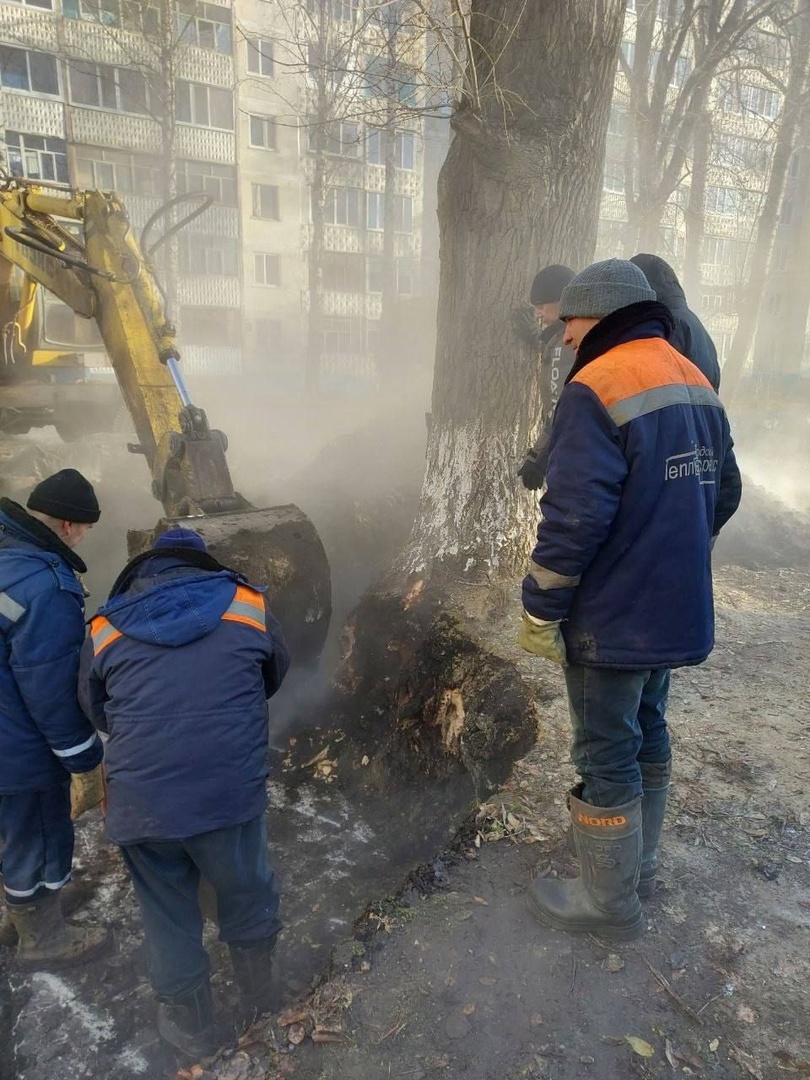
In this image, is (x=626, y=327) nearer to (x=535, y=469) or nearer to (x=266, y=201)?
(x=535, y=469)

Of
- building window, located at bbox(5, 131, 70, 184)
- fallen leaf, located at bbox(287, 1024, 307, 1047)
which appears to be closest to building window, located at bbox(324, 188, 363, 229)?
building window, located at bbox(5, 131, 70, 184)

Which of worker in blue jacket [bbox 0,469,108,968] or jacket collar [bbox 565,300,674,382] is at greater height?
jacket collar [bbox 565,300,674,382]

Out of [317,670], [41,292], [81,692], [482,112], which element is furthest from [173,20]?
[81,692]

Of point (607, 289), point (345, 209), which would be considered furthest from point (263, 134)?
point (607, 289)

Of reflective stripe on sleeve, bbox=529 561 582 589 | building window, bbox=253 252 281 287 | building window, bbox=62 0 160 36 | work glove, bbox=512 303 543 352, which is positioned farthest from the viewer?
building window, bbox=253 252 281 287

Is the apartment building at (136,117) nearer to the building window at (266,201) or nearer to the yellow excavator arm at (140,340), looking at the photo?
the building window at (266,201)

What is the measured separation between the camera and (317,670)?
543cm

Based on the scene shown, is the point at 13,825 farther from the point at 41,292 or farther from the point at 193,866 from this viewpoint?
the point at 41,292

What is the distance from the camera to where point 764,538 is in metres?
8.39

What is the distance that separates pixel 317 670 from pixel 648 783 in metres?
3.14

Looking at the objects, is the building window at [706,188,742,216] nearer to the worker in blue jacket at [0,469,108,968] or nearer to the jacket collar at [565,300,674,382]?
the jacket collar at [565,300,674,382]

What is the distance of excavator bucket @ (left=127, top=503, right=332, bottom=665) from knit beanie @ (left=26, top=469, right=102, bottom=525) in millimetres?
1358

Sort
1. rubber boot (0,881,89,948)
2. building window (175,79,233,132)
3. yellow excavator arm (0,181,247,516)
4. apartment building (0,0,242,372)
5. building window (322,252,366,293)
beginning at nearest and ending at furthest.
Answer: rubber boot (0,881,89,948) < yellow excavator arm (0,181,247,516) < apartment building (0,0,242,372) < building window (175,79,233,132) < building window (322,252,366,293)

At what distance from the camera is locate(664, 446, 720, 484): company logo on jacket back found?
223cm
